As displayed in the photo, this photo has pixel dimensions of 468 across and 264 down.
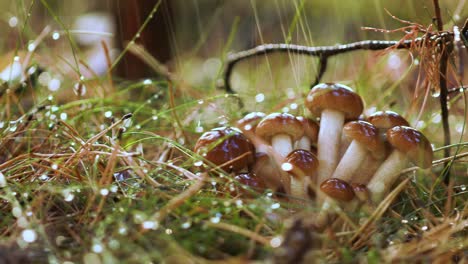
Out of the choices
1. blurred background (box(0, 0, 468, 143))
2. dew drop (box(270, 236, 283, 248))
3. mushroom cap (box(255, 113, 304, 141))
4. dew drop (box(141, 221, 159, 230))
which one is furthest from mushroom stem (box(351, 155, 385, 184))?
dew drop (box(141, 221, 159, 230))

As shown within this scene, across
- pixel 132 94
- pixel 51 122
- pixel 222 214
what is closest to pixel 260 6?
pixel 132 94

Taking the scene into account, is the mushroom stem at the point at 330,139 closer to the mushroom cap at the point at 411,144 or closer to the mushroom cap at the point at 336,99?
the mushroom cap at the point at 336,99

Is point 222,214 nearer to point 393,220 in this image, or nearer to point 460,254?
point 393,220

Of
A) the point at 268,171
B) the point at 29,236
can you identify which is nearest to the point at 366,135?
the point at 268,171

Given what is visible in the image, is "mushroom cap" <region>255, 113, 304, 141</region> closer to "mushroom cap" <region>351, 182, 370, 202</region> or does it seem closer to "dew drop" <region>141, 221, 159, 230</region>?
"mushroom cap" <region>351, 182, 370, 202</region>

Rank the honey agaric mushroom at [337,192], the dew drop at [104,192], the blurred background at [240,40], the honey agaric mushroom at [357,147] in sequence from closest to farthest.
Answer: the dew drop at [104,192] < the honey agaric mushroom at [337,192] < the honey agaric mushroom at [357,147] < the blurred background at [240,40]

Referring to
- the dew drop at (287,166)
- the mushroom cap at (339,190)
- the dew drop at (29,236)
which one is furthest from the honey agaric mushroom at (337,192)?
the dew drop at (29,236)

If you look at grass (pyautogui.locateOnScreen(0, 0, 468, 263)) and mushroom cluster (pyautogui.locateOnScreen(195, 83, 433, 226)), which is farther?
mushroom cluster (pyautogui.locateOnScreen(195, 83, 433, 226))
